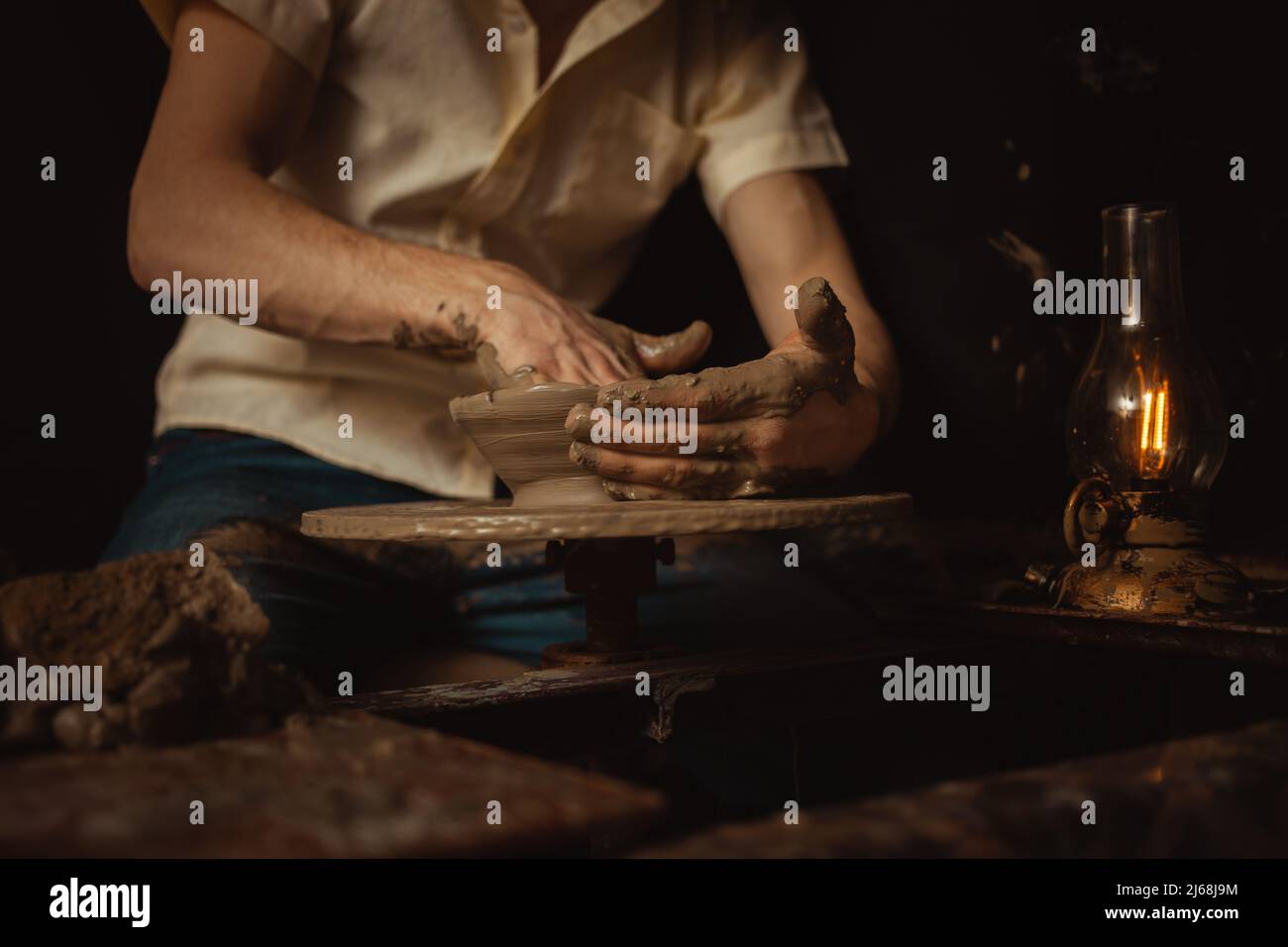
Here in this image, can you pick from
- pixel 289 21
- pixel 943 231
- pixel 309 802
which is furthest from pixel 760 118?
pixel 309 802

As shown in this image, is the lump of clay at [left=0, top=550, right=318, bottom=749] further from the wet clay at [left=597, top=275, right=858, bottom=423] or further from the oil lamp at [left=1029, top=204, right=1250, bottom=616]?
the oil lamp at [left=1029, top=204, right=1250, bottom=616]

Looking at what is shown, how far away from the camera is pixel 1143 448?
139cm

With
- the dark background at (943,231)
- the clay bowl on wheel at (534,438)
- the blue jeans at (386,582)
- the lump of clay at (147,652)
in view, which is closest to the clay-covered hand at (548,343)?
the clay bowl on wheel at (534,438)

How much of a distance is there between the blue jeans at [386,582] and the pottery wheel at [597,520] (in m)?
0.44

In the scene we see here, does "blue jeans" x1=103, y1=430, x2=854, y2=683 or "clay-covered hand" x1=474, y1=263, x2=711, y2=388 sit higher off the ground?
"clay-covered hand" x1=474, y1=263, x2=711, y2=388

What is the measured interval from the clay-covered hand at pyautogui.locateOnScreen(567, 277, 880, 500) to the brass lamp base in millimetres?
353

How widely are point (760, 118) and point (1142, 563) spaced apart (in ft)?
3.19

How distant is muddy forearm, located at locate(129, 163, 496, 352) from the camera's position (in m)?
1.35

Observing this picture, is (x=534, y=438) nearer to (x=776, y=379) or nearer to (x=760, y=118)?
(x=776, y=379)

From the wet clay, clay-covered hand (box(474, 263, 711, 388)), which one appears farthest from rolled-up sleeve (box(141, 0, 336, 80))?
Result: the wet clay

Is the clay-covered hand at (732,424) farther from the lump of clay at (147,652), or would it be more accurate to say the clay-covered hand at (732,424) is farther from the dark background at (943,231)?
the dark background at (943,231)

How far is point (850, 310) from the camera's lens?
1700 millimetres

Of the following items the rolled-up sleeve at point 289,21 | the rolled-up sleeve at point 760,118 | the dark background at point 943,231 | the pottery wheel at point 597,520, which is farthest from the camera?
the rolled-up sleeve at point 760,118

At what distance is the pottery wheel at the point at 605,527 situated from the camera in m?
0.96
